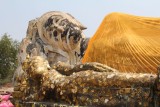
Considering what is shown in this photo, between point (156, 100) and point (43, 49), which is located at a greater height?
point (43, 49)

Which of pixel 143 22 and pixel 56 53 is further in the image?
pixel 56 53

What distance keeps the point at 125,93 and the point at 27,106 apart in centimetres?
88

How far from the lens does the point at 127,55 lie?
5.51 m

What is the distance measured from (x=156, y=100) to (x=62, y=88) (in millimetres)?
767

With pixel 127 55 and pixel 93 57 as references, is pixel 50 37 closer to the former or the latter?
pixel 93 57

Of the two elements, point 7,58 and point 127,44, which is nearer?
point 127,44

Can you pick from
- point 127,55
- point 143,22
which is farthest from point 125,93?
point 143,22

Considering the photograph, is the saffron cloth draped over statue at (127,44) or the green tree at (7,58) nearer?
the saffron cloth draped over statue at (127,44)

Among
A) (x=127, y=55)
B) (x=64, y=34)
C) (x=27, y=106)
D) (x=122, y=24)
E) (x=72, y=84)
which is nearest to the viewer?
(x=72, y=84)

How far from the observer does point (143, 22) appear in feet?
20.5

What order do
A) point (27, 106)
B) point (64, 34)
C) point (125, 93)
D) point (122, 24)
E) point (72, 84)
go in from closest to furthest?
1. point (125, 93)
2. point (72, 84)
3. point (27, 106)
4. point (122, 24)
5. point (64, 34)

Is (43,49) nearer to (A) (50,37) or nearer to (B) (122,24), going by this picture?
(A) (50,37)

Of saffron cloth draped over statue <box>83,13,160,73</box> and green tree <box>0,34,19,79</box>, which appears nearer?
saffron cloth draped over statue <box>83,13,160,73</box>

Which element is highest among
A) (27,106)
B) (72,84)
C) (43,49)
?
(43,49)
